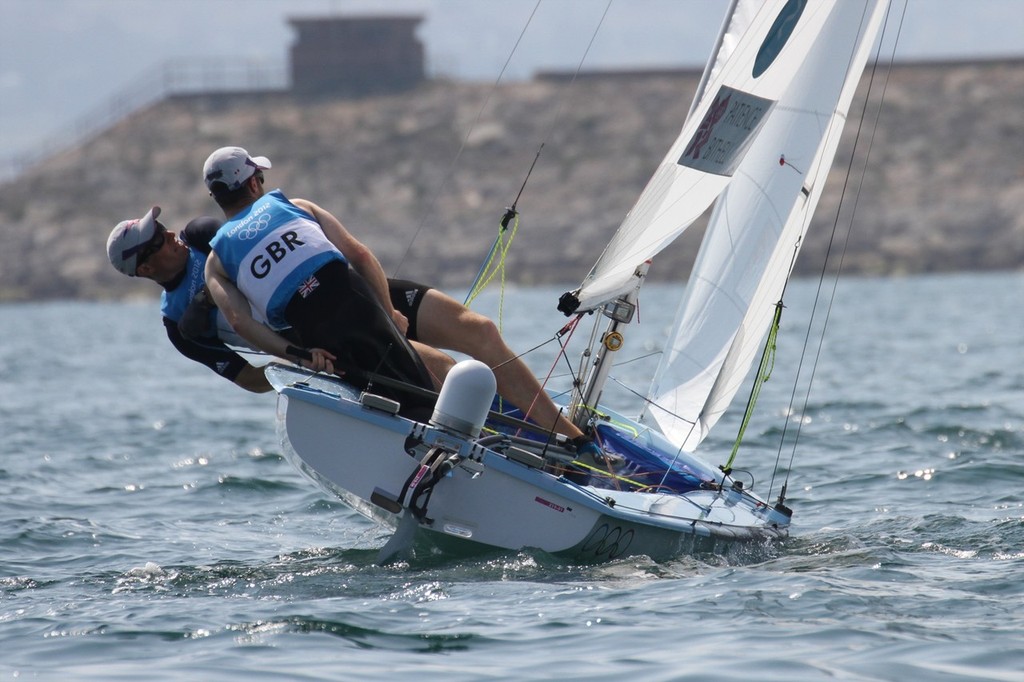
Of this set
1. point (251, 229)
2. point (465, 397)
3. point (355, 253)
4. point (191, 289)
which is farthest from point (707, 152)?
point (191, 289)

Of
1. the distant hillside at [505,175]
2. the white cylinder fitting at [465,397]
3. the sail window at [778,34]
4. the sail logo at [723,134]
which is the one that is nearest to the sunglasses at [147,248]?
the white cylinder fitting at [465,397]

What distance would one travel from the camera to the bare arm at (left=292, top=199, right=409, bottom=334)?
593cm

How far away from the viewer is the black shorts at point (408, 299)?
6.39 metres

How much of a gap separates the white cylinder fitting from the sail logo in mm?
1715

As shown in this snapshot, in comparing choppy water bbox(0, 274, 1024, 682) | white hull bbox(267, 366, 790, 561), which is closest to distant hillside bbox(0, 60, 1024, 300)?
choppy water bbox(0, 274, 1024, 682)

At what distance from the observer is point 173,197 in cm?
4678

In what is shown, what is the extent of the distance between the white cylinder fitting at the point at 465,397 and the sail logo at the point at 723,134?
171 cm

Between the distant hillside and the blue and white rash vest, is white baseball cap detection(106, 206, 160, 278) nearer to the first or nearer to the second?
the blue and white rash vest

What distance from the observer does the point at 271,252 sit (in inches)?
225

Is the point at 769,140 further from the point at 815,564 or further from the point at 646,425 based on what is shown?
the point at 815,564

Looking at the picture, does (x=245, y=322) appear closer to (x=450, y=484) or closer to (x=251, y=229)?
(x=251, y=229)

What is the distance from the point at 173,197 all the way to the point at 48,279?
4871mm

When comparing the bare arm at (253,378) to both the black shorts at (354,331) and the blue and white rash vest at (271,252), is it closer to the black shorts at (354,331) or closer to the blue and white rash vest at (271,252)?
the black shorts at (354,331)

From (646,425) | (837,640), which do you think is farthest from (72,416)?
(837,640)
